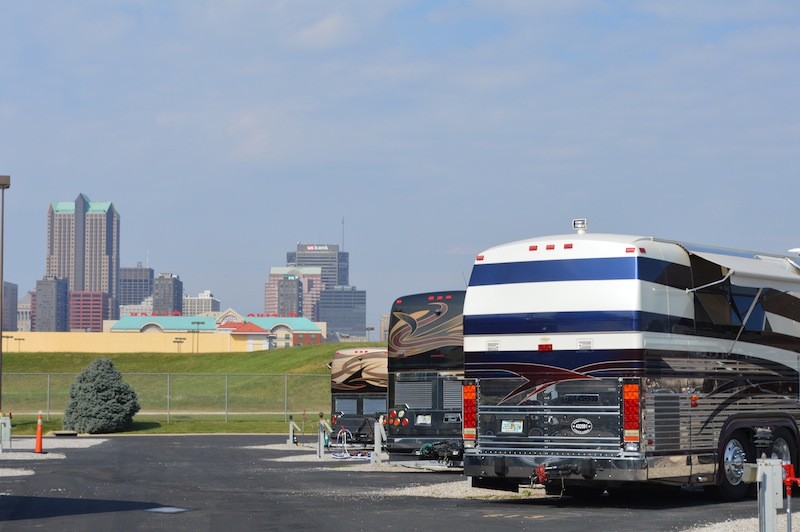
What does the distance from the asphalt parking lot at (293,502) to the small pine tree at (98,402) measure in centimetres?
1628

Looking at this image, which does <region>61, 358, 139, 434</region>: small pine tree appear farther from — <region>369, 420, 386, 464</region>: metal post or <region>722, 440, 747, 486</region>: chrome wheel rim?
<region>722, 440, 747, 486</region>: chrome wheel rim

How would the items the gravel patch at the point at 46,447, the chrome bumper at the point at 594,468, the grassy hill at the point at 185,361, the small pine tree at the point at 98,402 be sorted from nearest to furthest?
the chrome bumper at the point at 594,468, the gravel patch at the point at 46,447, the small pine tree at the point at 98,402, the grassy hill at the point at 185,361

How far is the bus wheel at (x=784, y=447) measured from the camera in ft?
57.4

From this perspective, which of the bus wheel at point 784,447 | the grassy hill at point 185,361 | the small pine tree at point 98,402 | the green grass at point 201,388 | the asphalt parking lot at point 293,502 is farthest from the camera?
the grassy hill at point 185,361

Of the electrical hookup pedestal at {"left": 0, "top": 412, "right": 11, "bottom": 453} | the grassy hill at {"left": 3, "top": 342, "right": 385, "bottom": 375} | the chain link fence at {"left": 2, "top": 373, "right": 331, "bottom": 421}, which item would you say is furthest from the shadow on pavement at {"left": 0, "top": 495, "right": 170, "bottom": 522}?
the grassy hill at {"left": 3, "top": 342, "right": 385, "bottom": 375}

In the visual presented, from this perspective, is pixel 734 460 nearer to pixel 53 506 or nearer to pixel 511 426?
pixel 511 426

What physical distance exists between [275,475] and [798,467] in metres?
10.1

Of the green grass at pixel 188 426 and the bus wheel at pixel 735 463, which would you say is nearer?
the bus wheel at pixel 735 463

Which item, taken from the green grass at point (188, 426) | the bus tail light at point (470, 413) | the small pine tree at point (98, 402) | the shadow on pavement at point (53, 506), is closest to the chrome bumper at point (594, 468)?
the bus tail light at point (470, 413)

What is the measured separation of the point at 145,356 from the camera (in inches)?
3703

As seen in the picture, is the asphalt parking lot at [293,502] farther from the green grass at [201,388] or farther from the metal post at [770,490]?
the green grass at [201,388]

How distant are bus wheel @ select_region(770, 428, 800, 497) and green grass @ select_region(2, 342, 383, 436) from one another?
30.2m

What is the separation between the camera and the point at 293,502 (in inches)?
687

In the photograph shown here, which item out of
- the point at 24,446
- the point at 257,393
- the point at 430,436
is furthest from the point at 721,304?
the point at 257,393
